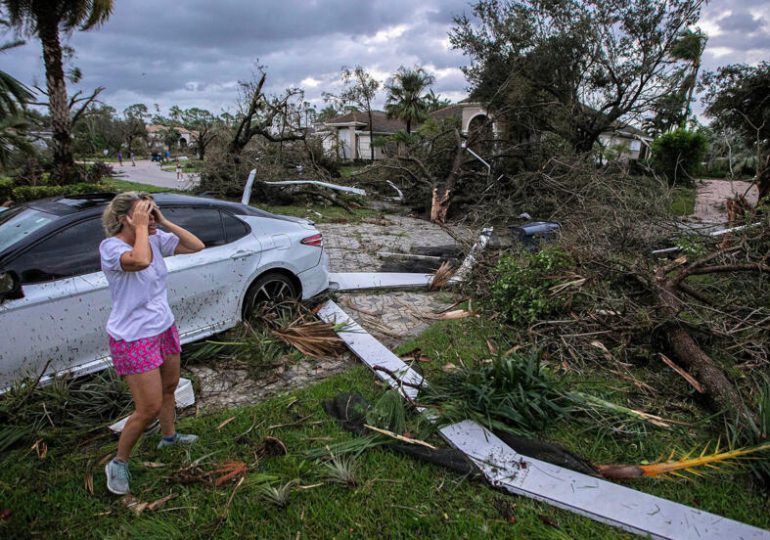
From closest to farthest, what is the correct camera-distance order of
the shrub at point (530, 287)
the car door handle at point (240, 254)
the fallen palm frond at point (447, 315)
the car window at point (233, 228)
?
the car door handle at point (240, 254) → the car window at point (233, 228) → the shrub at point (530, 287) → the fallen palm frond at point (447, 315)

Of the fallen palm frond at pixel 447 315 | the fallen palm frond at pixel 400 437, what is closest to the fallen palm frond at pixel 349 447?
the fallen palm frond at pixel 400 437

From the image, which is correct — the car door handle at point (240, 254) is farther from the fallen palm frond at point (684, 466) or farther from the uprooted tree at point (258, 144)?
the uprooted tree at point (258, 144)

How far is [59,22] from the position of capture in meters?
12.4

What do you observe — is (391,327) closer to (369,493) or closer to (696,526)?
(369,493)

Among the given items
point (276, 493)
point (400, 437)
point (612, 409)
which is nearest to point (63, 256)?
point (276, 493)

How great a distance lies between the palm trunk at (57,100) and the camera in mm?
12203

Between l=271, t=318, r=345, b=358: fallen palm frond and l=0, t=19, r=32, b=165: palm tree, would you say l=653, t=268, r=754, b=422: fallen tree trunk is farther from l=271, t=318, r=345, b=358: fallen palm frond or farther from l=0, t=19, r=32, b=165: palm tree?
l=0, t=19, r=32, b=165: palm tree

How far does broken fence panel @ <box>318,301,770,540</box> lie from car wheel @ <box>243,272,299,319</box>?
2.21 meters

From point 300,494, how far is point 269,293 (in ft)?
8.42

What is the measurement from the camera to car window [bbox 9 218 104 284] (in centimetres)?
320

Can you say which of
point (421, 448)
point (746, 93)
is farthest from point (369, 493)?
point (746, 93)

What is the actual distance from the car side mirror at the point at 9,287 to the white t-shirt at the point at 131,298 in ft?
3.46

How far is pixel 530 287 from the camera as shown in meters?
5.16

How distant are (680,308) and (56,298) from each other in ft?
17.8
